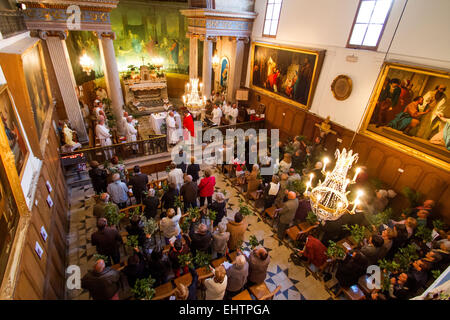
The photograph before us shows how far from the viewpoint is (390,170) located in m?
7.44

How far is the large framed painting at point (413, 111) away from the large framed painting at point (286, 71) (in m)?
2.76

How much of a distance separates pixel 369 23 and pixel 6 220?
32.7ft

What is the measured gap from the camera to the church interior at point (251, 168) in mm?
4223

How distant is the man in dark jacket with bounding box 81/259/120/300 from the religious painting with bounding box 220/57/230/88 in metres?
13.0

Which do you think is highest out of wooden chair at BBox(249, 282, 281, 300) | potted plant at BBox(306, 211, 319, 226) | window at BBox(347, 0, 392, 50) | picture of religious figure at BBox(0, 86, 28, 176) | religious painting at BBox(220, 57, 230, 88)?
window at BBox(347, 0, 392, 50)

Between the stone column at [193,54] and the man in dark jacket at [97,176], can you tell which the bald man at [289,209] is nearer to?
the man in dark jacket at [97,176]

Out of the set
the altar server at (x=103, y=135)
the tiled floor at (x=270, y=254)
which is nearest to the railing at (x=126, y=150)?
the altar server at (x=103, y=135)

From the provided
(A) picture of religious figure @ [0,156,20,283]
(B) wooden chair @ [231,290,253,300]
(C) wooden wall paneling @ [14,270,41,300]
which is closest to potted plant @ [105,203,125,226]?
(C) wooden wall paneling @ [14,270,41,300]

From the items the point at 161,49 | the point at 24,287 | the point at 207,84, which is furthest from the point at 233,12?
the point at 24,287

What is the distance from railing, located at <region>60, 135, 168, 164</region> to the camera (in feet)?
25.8

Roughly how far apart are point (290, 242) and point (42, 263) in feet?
18.6

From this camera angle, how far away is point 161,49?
701 inches

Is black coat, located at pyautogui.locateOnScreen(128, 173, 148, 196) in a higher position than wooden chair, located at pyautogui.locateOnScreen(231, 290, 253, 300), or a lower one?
higher

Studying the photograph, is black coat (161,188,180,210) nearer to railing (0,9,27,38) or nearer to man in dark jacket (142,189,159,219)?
man in dark jacket (142,189,159,219)
